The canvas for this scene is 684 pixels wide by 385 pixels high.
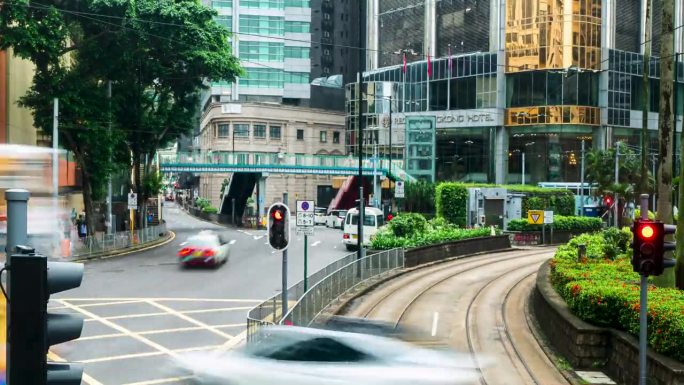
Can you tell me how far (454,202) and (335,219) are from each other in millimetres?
17758

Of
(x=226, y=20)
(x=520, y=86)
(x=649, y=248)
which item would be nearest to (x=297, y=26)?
(x=226, y=20)

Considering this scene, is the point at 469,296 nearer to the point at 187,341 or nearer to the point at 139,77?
the point at 187,341

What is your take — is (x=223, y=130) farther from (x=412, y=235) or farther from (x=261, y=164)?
(x=412, y=235)

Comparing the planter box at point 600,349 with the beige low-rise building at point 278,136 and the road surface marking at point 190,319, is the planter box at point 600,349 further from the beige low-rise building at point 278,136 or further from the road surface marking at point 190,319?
the beige low-rise building at point 278,136

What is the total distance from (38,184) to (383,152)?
8518 centimetres

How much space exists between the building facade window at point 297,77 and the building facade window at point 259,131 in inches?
294

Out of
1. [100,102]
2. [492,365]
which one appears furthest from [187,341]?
[100,102]

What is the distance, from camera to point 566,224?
5356cm

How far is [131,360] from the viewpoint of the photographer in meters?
15.6

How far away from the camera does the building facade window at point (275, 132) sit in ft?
329

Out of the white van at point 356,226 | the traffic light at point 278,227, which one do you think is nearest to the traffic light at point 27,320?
the traffic light at point 278,227

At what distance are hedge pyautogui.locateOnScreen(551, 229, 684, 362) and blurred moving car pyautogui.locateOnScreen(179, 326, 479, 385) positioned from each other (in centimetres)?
366

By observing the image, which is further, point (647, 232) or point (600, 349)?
point (600, 349)

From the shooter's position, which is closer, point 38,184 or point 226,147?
point 38,184
